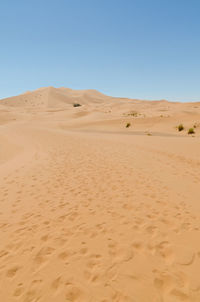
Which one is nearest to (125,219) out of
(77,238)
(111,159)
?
(77,238)

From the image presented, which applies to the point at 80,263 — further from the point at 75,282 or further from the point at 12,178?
the point at 12,178

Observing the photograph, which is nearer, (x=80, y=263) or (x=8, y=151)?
(x=80, y=263)

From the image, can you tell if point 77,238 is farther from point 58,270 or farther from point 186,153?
point 186,153

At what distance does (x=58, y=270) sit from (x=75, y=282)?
14.9 inches

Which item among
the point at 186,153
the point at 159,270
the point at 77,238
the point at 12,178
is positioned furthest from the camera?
the point at 186,153

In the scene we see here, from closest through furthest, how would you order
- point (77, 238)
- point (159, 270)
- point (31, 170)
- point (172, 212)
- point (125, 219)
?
1. point (159, 270)
2. point (77, 238)
3. point (125, 219)
4. point (172, 212)
5. point (31, 170)

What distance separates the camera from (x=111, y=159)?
34.1 feet

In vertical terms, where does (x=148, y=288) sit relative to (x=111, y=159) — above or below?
below

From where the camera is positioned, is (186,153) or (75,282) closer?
(75,282)

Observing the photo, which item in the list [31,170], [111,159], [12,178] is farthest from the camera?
[111,159]

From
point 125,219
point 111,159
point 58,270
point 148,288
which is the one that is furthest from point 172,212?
point 111,159

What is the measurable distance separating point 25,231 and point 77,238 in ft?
4.10

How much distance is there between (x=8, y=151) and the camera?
549 inches

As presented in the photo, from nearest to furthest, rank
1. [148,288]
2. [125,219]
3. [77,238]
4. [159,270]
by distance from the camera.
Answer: [148,288], [159,270], [77,238], [125,219]
